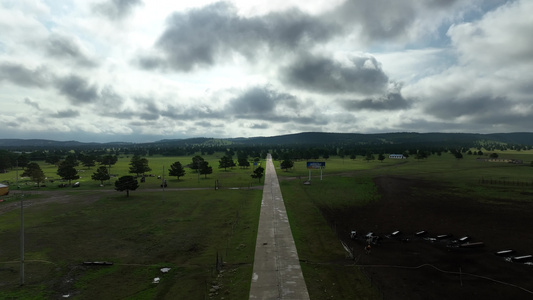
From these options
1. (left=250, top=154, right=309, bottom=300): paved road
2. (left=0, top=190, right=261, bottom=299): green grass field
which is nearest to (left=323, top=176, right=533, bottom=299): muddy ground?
(left=250, top=154, right=309, bottom=300): paved road

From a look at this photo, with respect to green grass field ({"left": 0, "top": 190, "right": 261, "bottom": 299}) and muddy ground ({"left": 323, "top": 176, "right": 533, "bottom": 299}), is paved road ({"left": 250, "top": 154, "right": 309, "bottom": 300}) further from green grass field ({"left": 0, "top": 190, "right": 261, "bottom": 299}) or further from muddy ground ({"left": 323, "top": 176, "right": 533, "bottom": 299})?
muddy ground ({"left": 323, "top": 176, "right": 533, "bottom": 299})

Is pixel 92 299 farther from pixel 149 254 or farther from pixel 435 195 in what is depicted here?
pixel 435 195

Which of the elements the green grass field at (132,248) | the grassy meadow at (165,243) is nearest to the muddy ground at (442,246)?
the grassy meadow at (165,243)

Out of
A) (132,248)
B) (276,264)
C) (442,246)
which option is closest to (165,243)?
(132,248)

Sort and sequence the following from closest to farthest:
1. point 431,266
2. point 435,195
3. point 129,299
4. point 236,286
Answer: point 129,299 < point 236,286 < point 431,266 < point 435,195

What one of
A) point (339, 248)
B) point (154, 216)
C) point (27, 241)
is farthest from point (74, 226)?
point (339, 248)
